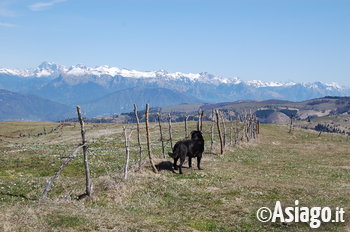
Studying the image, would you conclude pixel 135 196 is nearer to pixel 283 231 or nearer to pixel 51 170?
pixel 283 231

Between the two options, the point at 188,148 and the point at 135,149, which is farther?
the point at 135,149

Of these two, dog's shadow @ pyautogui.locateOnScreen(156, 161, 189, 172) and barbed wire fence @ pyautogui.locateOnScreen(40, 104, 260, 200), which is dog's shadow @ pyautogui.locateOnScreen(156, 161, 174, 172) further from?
barbed wire fence @ pyautogui.locateOnScreen(40, 104, 260, 200)

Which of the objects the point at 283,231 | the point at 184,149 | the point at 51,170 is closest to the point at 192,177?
the point at 184,149

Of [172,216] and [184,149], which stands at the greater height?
[184,149]

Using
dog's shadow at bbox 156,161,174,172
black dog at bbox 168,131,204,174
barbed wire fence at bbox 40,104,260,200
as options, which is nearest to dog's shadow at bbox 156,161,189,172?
dog's shadow at bbox 156,161,174,172

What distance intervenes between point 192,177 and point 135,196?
6151mm

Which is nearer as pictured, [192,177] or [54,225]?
[54,225]

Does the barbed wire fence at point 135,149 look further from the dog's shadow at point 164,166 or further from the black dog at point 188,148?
the black dog at point 188,148

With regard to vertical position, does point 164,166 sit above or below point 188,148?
below

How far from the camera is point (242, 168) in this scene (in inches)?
1261

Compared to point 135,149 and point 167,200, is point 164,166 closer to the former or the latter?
point 167,200

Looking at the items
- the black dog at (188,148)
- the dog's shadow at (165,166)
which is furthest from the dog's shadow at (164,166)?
the black dog at (188,148)

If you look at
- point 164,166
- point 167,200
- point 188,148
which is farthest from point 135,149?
point 167,200

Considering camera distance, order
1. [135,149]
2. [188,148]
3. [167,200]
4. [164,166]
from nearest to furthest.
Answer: [167,200], [188,148], [164,166], [135,149]
